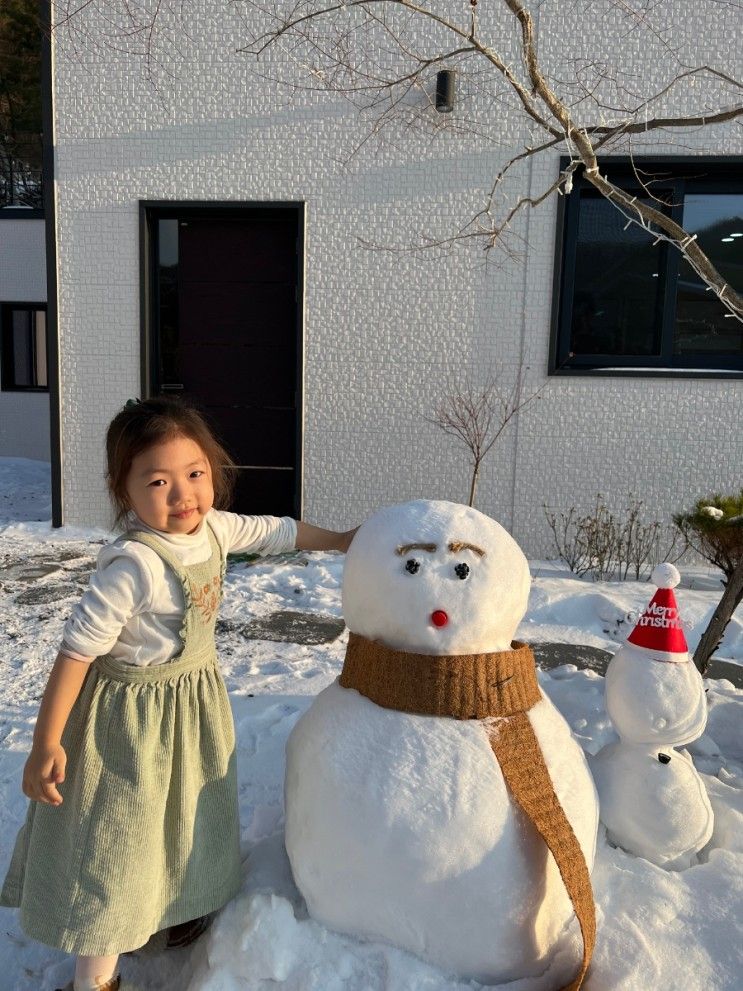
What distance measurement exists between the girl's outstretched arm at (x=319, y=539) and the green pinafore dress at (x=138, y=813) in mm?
307

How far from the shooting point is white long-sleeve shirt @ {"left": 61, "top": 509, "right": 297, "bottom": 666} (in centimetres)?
157

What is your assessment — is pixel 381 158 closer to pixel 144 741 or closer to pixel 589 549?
pixel 589 549

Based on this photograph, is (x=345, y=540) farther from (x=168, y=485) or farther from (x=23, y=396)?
(x=23, y=396)

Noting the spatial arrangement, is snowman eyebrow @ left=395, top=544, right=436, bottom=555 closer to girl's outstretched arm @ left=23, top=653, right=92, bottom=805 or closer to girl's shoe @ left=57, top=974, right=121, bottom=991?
girl's outstretched arm @ left=23, top=653, right=92, bottom=805

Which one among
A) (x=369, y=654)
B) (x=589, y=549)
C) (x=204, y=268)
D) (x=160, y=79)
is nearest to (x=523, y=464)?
(x=589, y=549)

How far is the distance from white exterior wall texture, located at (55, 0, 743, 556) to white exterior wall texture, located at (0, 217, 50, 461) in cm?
563

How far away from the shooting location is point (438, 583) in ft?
5.28

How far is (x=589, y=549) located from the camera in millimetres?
5789

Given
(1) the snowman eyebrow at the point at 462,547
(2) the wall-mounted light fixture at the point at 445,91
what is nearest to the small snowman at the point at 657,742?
(1) the snowman eyebrow at the point at 462,547

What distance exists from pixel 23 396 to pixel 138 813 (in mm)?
11203

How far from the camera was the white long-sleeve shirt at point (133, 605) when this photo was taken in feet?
5.16

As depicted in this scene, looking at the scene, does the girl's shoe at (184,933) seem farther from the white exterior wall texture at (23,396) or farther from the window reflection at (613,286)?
the white exterior wall texture at (23,396)

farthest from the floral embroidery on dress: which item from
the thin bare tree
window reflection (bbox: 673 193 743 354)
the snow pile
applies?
the snow pile

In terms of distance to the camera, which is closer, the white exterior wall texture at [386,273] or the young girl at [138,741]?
the young girl at [138,741]
